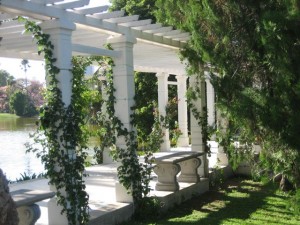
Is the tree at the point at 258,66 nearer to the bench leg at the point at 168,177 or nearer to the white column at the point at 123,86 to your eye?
the white column at the point at 123,86

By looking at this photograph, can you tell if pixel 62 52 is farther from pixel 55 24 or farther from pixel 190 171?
pixel 190 171

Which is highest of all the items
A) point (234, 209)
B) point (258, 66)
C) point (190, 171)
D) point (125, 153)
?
point (258, 66)

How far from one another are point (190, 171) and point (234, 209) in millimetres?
1355

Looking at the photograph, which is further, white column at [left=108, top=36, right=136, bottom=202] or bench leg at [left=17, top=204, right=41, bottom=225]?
white column at [left=108, top=36, right=136, bottom=202]

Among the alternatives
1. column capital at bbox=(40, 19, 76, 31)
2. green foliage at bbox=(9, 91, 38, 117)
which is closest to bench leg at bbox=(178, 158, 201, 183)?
column capital at bbox=(40, 19, 76, 31)

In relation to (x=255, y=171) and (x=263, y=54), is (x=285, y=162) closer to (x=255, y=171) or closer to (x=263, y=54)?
(x=255, y=171)

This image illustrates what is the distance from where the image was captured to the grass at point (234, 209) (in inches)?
260

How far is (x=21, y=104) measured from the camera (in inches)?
1805

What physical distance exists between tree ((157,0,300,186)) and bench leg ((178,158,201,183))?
176 centimetres

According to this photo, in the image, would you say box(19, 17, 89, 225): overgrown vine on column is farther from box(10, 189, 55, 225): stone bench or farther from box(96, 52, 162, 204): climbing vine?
box(96, 52, 162, 204): climbing vine

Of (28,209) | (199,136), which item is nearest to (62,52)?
(28,209)

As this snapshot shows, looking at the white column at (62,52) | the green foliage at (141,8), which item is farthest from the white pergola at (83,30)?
the green foliage at (141,8)

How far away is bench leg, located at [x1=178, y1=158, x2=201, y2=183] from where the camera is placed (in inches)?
335

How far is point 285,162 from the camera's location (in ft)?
18.7
